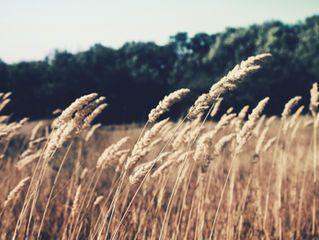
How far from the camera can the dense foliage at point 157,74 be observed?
14109 millimetres

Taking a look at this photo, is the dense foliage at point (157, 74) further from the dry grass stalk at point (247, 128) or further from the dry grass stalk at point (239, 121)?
the dry grass stalk at point (247, 128)

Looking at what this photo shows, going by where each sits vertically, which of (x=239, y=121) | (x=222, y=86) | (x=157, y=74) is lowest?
(x=239, y=121)

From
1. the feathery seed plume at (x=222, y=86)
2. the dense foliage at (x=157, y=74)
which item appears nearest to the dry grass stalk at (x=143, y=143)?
the feathery seed plume at (x=222, y=86)

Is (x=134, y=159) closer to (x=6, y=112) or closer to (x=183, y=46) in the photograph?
(x=6, y=112)

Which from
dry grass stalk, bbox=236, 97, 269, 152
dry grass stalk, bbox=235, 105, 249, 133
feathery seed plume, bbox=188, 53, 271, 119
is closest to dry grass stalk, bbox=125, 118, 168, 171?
feathery seed plume, bbox=188, 53, 271, 119

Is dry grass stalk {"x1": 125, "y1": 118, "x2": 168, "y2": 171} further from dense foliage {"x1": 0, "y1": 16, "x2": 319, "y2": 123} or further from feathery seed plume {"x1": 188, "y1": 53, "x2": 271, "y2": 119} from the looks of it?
dense foliage {"x1": 0, "y1": 16, "x2": 319, "y2": 123}

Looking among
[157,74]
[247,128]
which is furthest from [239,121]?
[157,74]

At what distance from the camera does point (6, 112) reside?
1192 cm

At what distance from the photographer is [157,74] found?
19156 mm

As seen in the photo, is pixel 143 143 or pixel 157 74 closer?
pixel 143 143

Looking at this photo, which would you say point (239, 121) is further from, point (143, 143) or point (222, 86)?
point (143, 143)

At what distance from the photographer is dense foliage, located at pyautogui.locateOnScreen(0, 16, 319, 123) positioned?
14.1m

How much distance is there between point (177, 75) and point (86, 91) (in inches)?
252

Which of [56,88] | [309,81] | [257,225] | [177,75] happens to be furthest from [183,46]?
[257,225]
